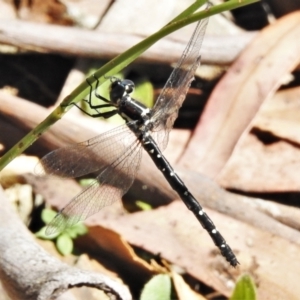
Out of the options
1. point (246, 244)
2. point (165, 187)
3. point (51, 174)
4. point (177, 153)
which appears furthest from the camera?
point (177, 153)

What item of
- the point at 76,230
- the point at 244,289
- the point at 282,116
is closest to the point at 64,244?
the point at 76,230

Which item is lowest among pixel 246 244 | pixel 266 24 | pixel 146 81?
pixel 246 244

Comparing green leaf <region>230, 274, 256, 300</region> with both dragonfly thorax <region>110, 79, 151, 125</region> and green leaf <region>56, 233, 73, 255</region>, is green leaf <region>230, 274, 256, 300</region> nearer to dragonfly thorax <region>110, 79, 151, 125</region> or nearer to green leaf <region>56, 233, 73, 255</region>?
green leaf <region>56, 233, 73, 255</region>

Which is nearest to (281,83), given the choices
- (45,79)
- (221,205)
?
(221,205)

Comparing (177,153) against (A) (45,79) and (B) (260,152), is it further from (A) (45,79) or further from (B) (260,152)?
(A) (45,79)

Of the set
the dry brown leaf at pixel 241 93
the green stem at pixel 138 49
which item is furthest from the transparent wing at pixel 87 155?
the green stem at pixel 138 49

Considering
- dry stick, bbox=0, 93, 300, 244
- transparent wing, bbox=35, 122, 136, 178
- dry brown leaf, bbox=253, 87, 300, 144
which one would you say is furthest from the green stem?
dry brown leaf, bbox=253, 87, 300, 144

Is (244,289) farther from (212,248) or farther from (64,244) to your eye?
(64,244)

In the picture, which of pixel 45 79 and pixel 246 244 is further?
pixel 45 79
